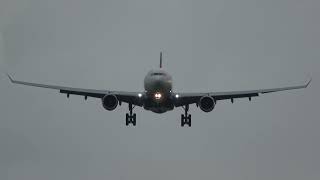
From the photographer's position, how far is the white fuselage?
57.6 metres

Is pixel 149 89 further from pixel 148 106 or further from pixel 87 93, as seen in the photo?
pixel 87 93

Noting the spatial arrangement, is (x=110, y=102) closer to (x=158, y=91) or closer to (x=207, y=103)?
(x=158, y=91)

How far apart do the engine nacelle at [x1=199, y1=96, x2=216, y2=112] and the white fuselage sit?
11.1 ft

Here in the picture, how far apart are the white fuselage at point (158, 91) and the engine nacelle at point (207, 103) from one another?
339 centimetres

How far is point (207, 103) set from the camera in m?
60.9

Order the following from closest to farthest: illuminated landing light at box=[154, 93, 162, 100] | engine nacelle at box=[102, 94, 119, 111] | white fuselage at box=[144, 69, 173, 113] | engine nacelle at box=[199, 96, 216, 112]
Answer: white fuselage at box=[144, 69, 173, 113] → illuminated landing light at box=[154, 93, 162, 100] → engine nacelle at box=[102, 94, 119, 111] → engine nacelle at box=[199, 96, 216, 112]

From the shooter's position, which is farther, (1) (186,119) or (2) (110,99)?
(1) (186,119)

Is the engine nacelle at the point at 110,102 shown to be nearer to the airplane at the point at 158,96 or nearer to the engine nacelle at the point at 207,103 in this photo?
the airplane at the point at 158,96

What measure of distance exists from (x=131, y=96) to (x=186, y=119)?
25.0ft

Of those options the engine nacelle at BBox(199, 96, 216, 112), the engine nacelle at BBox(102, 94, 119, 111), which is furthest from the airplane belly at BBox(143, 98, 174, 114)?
the engine nacelle at BBox(199, 96, 216, 112)

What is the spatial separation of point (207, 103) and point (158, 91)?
20.5ft

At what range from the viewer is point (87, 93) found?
63.8m

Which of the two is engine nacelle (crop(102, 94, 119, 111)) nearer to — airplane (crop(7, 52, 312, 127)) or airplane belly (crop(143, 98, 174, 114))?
airplane (crop(7, 52, 312, 127))

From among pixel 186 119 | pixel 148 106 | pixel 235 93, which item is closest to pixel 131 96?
pixel 148 106
